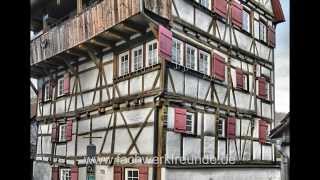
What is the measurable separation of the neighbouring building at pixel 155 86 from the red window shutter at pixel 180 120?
14mm

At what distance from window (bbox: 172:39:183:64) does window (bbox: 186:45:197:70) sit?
0.14 meters

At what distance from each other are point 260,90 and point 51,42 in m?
3.36

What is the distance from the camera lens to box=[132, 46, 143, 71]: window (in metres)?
5.86

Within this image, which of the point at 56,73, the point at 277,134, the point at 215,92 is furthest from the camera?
the point at 56,73

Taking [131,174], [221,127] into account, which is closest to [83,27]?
[131,174]

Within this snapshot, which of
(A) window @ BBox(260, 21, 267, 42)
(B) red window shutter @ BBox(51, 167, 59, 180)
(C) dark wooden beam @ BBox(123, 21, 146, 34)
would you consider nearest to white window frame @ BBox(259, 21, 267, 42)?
(A) window @ BBox(260, 21, 267, 42)

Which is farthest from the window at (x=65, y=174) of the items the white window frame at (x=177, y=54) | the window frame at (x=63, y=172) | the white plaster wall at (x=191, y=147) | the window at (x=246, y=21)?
the window at (x=246, y=21)

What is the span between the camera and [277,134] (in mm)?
4590

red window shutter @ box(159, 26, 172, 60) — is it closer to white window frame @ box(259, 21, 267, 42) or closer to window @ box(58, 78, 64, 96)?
white window frame @ box(259, 21, 267, 42)

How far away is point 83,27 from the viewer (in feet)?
19.8

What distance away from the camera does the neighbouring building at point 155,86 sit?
5578mm
